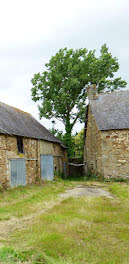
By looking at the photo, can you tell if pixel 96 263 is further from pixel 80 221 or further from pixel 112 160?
pixel 112 160

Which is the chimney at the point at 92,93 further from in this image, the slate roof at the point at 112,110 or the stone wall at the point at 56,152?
the stone wall at the point at 56,152

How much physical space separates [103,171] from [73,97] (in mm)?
11878

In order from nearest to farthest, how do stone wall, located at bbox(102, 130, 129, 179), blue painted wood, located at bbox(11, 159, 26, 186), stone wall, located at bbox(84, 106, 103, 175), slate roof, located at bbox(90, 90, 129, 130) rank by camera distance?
blue painted wood, located at bbox(11, 159, 26, 186) → stone wall, located at bbox(102, 130, 129, 179) → slate roof, located at bbox(90, 90, 129, 130) → stone wall, located at bbox(84, 106, 103, 175)

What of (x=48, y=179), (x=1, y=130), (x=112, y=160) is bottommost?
(x=48, y=179)

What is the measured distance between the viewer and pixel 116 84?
26.2 meters

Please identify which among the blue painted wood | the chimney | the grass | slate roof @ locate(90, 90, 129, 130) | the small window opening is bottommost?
the grass

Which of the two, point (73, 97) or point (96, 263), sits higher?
point (73, 97)

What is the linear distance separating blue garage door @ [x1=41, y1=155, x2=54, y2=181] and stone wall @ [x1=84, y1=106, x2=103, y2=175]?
400 centimetres

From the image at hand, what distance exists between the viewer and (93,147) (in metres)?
19.5

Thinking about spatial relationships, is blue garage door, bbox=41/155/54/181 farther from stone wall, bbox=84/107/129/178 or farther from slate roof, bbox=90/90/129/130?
slate roof, bbox=90/90/129/130

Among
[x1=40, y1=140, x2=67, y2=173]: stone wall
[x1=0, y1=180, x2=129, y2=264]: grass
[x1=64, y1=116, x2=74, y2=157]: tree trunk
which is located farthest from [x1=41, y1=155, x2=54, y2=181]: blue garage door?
[x1=0, y1=180, x2=129, y2=264]: grass

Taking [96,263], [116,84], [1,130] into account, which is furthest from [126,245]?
[116,84]

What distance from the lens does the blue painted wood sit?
13.1 meters

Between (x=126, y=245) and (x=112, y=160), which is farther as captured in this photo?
(x=112, y=160)
